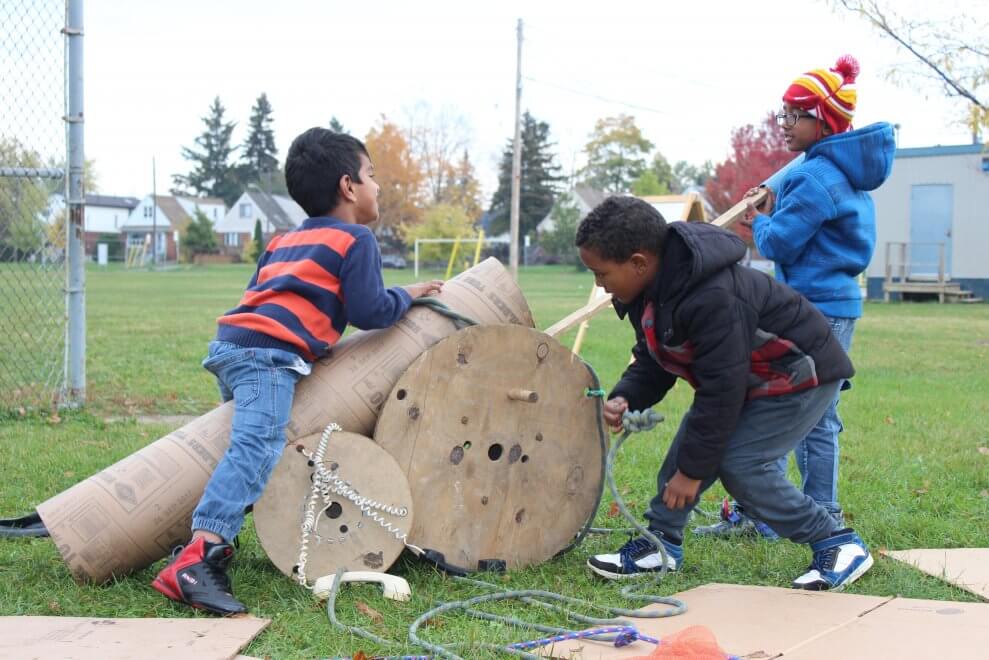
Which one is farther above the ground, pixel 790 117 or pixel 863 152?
pixel 790 117

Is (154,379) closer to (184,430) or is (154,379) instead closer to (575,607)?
(184,430)

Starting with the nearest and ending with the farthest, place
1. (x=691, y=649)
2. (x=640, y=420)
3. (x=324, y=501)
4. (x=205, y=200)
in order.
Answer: (x=691, y=649), (x=324, y=501), (x=640, y=420), (x=205, y=200)

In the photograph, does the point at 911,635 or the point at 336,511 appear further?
the point at 336,511

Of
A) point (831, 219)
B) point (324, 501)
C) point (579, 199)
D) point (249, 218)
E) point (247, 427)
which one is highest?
point (579, 199)

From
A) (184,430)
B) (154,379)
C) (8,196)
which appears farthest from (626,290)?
(154,379)

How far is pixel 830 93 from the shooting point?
13.6ft

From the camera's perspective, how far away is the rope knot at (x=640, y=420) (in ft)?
12.3

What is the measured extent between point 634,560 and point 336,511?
3.75 ft

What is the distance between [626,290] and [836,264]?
1.09 m

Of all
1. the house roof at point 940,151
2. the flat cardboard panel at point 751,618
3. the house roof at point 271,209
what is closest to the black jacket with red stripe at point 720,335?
the flat cardboard panel at point 751,618

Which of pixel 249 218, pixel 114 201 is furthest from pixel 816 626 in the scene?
pixel 114 201

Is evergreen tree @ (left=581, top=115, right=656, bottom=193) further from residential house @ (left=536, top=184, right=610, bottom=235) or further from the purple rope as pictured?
the purple rope

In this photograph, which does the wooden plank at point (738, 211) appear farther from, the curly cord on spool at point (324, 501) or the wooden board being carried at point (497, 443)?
the curly cord on spool at point (324, 501)

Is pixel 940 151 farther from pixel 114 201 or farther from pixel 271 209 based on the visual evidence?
pixel 114 201
